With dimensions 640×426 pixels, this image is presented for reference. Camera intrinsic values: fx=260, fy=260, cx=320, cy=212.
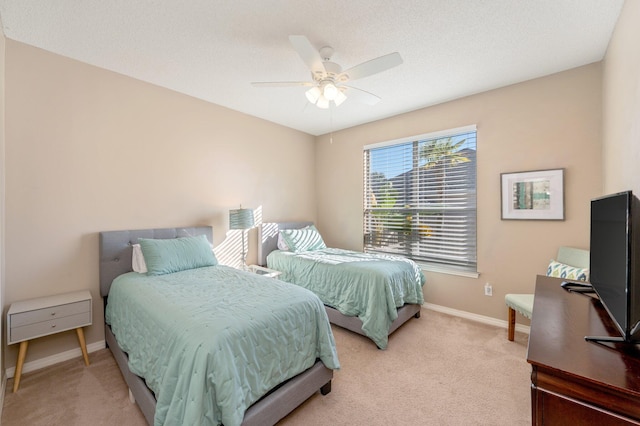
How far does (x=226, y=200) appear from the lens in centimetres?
361

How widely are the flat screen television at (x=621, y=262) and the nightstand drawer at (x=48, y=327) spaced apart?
331 centimetres

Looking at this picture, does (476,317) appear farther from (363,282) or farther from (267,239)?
(267,239)

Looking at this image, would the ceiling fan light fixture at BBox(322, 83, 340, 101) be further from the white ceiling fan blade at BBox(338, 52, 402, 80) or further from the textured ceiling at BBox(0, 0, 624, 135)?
the textured ceiling at BBox(0, 0, 624, 135)

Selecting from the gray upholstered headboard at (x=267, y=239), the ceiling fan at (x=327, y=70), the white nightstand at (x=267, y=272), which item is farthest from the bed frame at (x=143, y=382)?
the ceiling fan at (x=327, y=70)

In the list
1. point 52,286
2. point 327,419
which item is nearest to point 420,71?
point 327,419

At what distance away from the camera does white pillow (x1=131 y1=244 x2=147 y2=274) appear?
2560 mm

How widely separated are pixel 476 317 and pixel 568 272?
4.00ft

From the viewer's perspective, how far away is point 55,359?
90.5 inches

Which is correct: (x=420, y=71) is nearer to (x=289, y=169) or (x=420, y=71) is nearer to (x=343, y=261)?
(x=343, y=261)

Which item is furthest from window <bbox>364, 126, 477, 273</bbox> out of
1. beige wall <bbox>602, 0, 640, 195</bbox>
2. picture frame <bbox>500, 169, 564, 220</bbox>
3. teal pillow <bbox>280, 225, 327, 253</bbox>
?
beige wall <bbox>602, 0, 640, 195</bbox>

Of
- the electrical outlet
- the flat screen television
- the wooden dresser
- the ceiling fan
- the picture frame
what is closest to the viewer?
the wooden dresser

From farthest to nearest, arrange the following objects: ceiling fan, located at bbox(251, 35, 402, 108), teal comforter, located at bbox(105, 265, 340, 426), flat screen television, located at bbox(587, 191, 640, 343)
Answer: ceiling fan, located at bbox(251, 35, 402, 108)
teal comforter, located at bbox(105, 265, 340, 426)
flat screen television, located at bbox(587, 191, 640, 343)

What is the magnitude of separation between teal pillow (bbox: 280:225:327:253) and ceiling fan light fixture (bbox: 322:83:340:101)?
217 cm

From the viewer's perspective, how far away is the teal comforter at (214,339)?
127cm
